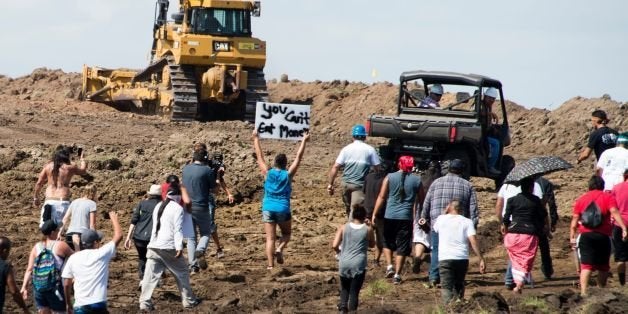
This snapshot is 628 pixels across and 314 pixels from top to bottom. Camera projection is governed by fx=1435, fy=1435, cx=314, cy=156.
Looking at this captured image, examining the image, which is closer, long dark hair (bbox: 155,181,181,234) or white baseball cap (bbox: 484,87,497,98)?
long dark hair (bbox: 155,181,181,234)

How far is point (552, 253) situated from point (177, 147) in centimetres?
1053

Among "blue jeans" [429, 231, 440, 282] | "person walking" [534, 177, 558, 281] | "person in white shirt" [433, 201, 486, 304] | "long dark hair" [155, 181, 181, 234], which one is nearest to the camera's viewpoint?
"person in white shirt" [433, 201, 486, 304]

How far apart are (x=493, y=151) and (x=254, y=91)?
15.1 meters

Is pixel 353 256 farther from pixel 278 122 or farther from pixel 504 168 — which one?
pixel 504 168

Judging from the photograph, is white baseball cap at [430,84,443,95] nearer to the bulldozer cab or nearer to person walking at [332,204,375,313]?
person walking at [332,204,375,313]

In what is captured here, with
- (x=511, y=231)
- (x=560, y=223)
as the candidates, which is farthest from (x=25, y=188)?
(x=511, y=231)

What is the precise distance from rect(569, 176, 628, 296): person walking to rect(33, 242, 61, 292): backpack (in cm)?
537

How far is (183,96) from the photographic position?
119ft

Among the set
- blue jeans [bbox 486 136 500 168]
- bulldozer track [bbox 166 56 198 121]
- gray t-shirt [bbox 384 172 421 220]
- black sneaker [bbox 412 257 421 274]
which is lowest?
black sneaker [bbox 412 257 421 274]

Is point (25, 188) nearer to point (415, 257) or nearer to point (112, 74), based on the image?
point (415, 257)

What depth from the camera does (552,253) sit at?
19.5 m

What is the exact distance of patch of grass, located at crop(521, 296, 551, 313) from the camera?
13551mm

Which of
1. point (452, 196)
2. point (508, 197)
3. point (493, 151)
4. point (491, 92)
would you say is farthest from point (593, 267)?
point (493, 151)

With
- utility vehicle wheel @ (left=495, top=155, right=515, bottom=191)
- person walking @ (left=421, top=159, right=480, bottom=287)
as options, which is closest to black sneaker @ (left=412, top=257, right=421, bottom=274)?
person walking @ (left=421, top=159, right=480, bottom=287)
